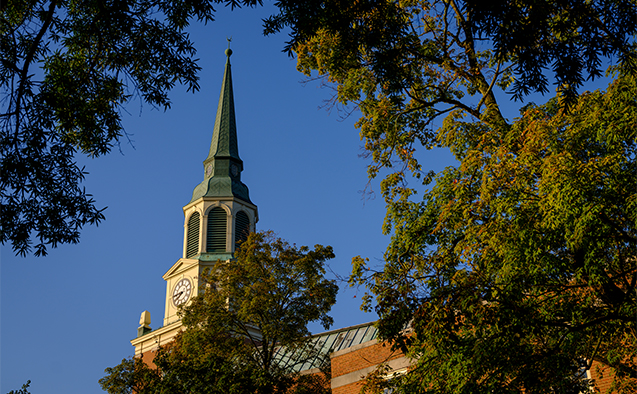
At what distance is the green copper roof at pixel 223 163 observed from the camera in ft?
161

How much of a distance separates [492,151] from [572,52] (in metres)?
4.99

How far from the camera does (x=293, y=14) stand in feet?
33.2

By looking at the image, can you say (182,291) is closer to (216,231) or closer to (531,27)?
(216,231)

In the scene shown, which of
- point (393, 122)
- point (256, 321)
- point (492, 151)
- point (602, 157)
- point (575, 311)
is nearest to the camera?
point (575, 311)

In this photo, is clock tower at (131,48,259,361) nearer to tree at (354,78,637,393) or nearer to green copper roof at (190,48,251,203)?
green copper roof at (190,48,251,203)

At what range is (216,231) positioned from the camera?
47.7m

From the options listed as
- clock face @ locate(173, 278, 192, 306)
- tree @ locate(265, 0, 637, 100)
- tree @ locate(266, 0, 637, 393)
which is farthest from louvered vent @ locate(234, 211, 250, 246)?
tree @ locate(265, 0, 637, 100)

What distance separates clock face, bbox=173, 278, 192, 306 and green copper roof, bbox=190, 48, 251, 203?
19.8ft

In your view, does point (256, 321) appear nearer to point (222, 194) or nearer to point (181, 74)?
point (181, 74)

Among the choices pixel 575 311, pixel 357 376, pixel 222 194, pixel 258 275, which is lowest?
pixel 575 311

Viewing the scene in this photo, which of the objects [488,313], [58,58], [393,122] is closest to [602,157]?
[488,313]

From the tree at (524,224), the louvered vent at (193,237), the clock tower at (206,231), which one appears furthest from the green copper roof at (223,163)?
the tree at (524,224)

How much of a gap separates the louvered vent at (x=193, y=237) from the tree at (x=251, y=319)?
22.4 meters

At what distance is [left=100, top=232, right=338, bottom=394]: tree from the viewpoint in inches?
894
